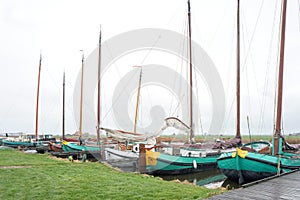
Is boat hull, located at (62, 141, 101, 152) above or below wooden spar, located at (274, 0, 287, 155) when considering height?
below

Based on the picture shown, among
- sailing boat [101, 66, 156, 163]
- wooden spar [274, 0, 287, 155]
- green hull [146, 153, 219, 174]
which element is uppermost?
wooden spar [274, 0, 287, 155]

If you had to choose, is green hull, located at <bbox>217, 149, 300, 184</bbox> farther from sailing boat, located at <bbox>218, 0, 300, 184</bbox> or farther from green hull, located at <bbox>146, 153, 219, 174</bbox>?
green hull, located at <bbox>146, 153, 219, 174</bbox>

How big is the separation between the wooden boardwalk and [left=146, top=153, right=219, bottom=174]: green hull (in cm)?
812

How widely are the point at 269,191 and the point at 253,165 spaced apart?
5.99 meters

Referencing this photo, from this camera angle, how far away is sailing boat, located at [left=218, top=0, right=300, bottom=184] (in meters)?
12.8

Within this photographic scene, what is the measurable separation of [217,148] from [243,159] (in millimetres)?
8267

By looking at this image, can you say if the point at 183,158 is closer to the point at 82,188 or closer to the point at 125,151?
the point at 125,151

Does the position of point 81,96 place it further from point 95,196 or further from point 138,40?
point 95,196

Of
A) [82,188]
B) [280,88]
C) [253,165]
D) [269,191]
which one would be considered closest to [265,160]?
[253,165]

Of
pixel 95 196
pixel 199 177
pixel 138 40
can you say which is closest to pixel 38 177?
pixel 95 196

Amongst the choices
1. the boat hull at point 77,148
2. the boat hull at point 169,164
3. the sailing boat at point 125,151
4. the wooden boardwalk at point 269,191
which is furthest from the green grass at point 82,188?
the boat hull at point 77,148

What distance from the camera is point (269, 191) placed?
7.59m

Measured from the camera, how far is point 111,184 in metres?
9.24

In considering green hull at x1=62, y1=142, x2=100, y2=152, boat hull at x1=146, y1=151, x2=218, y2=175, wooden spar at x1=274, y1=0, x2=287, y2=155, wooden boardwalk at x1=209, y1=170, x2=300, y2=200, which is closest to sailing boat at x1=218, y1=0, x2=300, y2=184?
wooden spar at x1=274, y1=0, x2=287, y2=155
